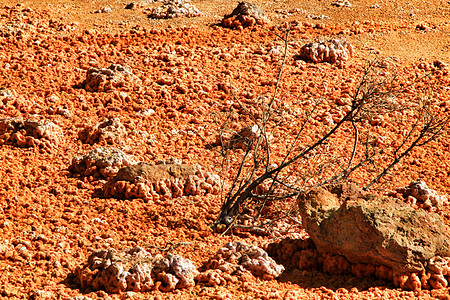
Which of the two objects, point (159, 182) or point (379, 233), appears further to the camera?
point (159, 182)

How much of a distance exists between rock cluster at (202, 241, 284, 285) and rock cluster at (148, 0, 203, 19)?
6.86m

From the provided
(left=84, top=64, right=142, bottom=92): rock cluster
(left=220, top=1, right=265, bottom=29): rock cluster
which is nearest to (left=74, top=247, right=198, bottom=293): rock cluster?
(left=84, top=64, right=142, bottom=92): rock cluster

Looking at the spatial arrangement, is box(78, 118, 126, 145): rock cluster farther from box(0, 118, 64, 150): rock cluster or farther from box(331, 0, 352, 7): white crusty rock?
box(331, 0, 352, 7): white crusty rock

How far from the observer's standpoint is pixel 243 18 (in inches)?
416

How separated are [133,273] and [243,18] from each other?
7050 millimetres

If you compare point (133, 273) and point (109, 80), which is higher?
point (109, 80)

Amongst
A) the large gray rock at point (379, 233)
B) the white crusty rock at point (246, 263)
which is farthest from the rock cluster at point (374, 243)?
the white crusty rock at point (246, 263)

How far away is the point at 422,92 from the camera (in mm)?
8742

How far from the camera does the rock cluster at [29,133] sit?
6.81 m

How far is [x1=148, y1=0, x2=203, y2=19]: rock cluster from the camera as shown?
35.4 ft

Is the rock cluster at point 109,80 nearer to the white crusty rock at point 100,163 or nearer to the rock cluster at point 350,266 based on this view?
the white crusty rock at point 100,163

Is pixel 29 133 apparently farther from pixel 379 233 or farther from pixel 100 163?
pixel 379 233

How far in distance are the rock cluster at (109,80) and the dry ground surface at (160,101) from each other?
92 mm

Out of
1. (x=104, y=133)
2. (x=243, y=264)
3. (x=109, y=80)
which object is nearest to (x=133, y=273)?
(x=243, y=264)
